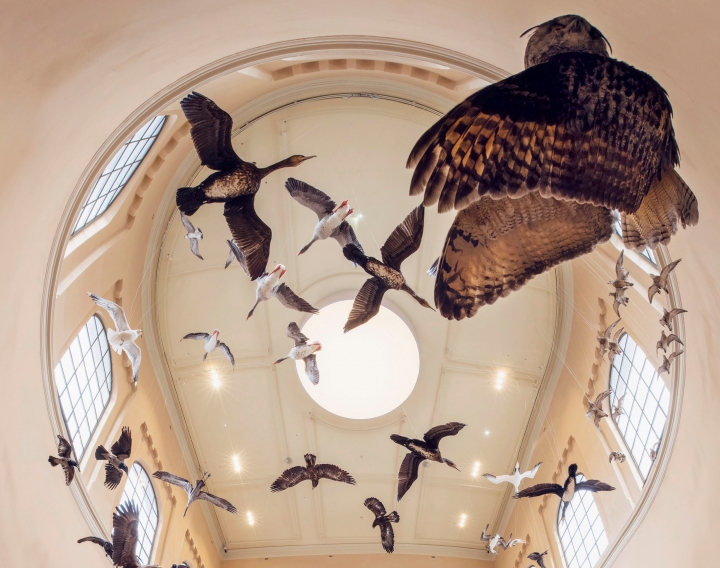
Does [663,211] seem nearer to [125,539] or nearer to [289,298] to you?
[289,298]

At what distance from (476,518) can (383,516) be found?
4.39 m

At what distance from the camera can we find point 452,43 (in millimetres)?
5992

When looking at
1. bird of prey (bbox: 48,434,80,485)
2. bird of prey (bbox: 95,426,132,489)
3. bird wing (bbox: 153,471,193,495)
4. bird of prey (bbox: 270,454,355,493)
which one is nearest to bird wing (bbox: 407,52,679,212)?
bird of prey (bbox: 48,434,80,485)

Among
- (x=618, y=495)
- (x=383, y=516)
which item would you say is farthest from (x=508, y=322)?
(x=383, y=516)

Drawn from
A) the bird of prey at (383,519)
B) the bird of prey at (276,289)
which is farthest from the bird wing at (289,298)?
the bird of prey at (383,519)

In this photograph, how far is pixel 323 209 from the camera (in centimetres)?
812

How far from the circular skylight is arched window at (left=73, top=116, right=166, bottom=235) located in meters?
5.11

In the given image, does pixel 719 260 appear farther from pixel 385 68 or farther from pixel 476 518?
pixel 476 518

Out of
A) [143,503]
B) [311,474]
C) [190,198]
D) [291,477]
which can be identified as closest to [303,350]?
[311,474]

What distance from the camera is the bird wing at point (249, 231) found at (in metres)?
7.18

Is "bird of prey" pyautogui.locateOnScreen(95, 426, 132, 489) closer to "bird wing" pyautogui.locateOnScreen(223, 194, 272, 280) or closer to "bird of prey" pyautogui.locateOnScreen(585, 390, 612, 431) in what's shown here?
"bird wing" pyautogui.locateOnScreen(223, 194, 272, 280)

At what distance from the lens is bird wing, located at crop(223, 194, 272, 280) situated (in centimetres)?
718

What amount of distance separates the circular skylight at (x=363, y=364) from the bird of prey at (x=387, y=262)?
4.40 m

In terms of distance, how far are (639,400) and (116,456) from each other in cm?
821
